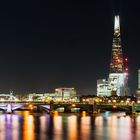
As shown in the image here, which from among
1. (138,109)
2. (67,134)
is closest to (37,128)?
(67,134)

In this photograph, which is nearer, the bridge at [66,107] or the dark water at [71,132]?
the dark water at [71,132]

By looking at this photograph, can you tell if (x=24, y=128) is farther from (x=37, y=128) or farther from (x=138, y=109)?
(x=138, y=109)

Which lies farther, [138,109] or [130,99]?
[130,99]

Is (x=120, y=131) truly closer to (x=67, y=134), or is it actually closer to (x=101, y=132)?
(x=101, y=132)

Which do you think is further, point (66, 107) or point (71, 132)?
point (66, 107)

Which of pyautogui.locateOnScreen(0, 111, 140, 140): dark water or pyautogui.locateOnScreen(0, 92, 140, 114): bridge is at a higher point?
pyautogui.locateOnScreen(0, 92, 140, 114): bridge

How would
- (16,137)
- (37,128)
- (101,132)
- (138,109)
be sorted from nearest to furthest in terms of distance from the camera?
(16,137), (101,132), (37,128), (138,109)

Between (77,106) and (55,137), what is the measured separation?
→ 74.6 m

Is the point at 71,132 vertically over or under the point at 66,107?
under

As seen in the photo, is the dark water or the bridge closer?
the dark water

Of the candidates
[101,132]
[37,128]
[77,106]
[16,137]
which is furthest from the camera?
[77,106]

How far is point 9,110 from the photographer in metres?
135

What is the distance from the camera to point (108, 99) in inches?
7156

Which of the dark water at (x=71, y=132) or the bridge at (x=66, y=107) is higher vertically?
the bridge at (x=66, y=107)
